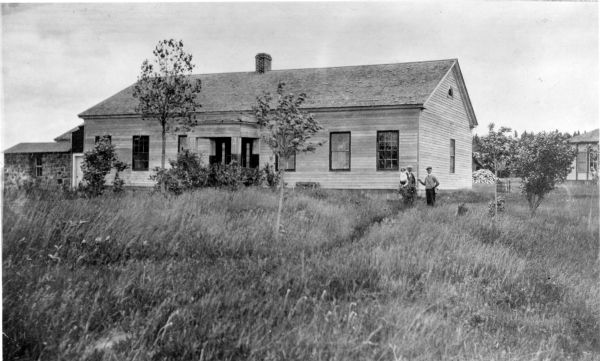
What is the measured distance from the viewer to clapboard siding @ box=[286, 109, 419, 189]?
17594 millimetres

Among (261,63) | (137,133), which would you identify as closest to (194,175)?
(137,133)

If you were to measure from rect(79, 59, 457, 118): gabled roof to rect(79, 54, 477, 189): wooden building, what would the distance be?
45 millimetres

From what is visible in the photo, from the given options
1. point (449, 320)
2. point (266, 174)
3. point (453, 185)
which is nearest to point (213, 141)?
point (266, 174)

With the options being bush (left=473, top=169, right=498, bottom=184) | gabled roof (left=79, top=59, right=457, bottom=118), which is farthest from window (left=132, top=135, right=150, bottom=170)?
bush (left=473, top=169, right=498, bottom=184)

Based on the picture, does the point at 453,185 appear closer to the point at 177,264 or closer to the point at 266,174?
the point at 266,174

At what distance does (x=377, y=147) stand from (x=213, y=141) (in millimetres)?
7828

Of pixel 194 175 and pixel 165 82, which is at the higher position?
pixel 165 82

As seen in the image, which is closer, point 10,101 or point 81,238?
point 10,101

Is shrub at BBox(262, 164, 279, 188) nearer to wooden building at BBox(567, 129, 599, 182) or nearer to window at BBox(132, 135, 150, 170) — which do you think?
window at BBox(132, 135, 150, 170)

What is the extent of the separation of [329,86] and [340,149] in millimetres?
2936

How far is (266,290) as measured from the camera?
4.79 metres

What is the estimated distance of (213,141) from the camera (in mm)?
20703

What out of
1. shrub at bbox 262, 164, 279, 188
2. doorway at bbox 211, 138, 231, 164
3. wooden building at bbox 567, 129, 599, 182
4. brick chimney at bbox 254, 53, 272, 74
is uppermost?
brick chimney at bbox 254, 53, 272, 74

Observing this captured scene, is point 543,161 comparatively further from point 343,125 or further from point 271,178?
point 271,178
